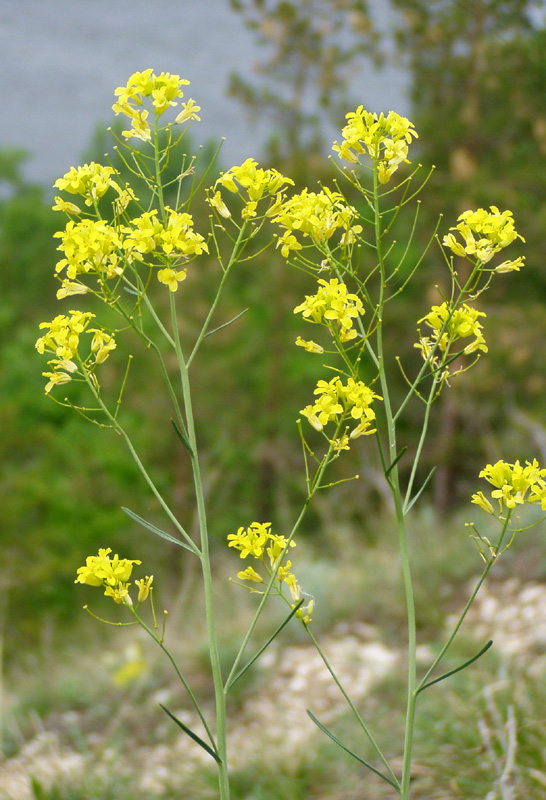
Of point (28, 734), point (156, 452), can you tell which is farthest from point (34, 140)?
point (28, 734)

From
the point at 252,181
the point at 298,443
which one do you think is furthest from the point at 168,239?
the point at 298,443

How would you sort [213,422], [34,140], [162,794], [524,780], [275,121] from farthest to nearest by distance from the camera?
1. [34,140]
2. [213,422]
3. [275,121]
4. [162,794]
5. [524,780]

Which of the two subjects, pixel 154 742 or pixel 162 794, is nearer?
pixel 162 794

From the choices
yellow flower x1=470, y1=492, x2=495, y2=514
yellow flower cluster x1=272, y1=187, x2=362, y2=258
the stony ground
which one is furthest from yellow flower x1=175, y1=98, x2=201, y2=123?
the stony ground

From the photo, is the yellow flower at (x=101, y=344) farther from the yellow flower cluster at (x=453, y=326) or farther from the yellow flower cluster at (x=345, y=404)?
the yellow flower cluster at (x=453, y=326)

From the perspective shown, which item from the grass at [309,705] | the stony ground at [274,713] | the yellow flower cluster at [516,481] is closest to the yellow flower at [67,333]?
the yellow flower cluster at [516,481]

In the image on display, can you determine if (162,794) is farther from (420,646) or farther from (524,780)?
(420,646)
